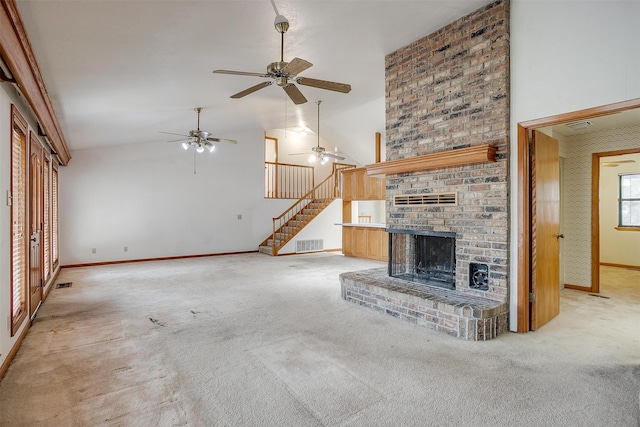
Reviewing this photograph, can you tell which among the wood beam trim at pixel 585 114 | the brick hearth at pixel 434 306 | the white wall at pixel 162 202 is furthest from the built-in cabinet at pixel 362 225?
the wood beam trim at pixel 585 114

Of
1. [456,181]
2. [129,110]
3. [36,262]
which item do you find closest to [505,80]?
[456,181]

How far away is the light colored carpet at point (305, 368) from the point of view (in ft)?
6.82

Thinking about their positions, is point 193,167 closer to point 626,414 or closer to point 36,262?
point 36,262

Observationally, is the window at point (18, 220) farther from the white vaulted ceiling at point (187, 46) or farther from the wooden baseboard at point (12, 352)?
the white vaulted ceiling at point (187, 46)

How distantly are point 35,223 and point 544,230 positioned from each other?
6.17 metres

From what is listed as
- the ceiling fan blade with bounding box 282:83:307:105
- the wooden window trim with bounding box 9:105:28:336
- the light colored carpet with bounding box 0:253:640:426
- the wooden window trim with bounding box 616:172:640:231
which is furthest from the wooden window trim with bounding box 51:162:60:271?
the wooden window trim with bounding box 616:172:640:231

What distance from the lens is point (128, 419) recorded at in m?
2.05

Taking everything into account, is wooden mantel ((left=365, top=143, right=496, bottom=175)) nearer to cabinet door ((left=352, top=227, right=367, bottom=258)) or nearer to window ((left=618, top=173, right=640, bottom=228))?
cabinet door ((left=352, top=227, right=367, bottom=258))

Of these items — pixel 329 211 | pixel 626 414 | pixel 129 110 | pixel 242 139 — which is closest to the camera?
pixel 626 414

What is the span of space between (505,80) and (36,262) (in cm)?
599

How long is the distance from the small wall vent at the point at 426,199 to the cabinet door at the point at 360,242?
4.29m

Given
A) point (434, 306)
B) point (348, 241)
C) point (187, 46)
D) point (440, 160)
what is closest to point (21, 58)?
point (187, 46)

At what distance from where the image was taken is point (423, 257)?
14.5 feet

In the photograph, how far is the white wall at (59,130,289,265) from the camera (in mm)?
7688
